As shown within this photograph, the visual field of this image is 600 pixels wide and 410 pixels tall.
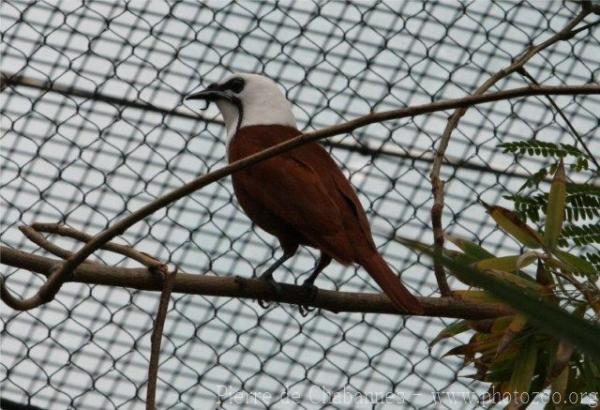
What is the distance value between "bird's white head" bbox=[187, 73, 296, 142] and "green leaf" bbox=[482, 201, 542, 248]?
1242 millimetres

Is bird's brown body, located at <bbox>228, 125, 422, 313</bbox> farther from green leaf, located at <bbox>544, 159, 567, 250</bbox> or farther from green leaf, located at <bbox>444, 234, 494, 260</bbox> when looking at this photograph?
green leaf, located at <bbox>544, 159, 567, 250</bbox>

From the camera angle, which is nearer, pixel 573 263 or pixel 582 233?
pixel 573 263

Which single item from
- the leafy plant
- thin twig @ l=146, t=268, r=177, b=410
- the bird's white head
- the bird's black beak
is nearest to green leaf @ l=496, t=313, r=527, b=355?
the leafy plant

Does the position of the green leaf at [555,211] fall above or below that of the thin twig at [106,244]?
above

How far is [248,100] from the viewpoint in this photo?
2826 mm

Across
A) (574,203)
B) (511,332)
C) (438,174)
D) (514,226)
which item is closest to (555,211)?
(514,226)

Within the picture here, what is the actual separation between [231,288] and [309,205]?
43 cm

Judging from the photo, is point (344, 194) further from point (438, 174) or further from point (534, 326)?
point (534, 326)

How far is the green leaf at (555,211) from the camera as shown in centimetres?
148

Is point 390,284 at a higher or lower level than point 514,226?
lower

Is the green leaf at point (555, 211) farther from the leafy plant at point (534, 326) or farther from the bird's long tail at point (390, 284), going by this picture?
the bird's long tail at point (390, 284)

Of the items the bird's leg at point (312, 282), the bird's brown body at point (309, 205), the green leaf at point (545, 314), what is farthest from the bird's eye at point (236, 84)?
the green leaf at point (545, 314)

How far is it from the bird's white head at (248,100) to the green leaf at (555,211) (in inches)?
50.1

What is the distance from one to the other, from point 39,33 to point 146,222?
2.13 feet
